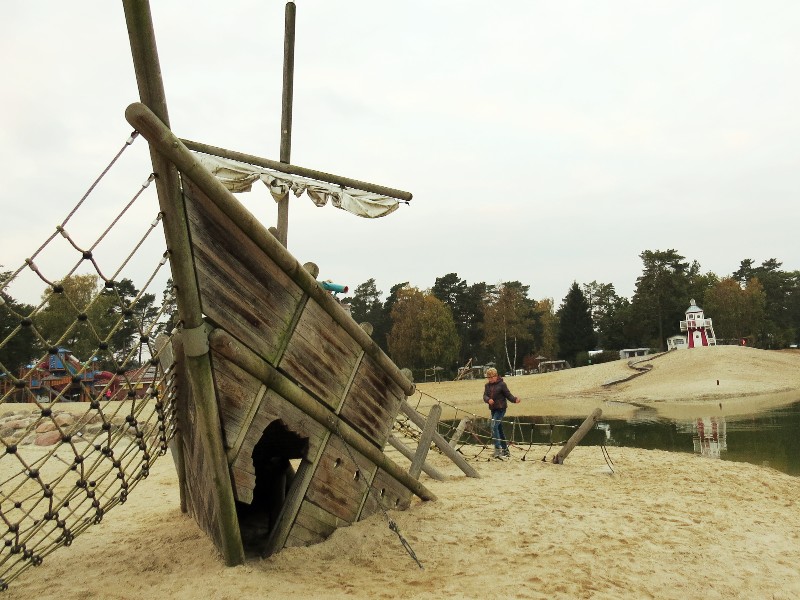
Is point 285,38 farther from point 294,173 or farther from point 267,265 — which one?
point 267,265

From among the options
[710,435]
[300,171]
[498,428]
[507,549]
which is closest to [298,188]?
[300,171]

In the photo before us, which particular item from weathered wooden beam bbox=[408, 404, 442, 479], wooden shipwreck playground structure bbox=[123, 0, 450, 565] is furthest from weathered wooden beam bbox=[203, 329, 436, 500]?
weathered wooden beam bbox=[408, 404, 442, 479]

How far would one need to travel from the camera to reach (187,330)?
404 cm

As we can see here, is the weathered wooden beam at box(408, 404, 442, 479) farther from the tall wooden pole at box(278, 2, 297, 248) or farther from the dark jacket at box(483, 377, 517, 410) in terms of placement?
the tall wooden pole at box(278, 2, 297, 248)

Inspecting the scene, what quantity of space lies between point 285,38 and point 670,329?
6013cm

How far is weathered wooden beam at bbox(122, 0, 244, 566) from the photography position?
11.1 ft

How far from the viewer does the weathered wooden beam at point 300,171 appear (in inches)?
301

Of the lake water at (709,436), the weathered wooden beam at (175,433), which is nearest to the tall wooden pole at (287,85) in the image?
the weathered wooden beam at (175,433)

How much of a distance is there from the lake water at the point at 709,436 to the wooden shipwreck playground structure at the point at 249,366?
5.83 meters

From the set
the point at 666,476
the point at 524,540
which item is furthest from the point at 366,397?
the point at 666,476

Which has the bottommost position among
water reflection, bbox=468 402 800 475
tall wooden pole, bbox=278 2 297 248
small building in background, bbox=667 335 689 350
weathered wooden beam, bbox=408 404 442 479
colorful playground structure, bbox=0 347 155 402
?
water reflection, bbox=468 402 800 475

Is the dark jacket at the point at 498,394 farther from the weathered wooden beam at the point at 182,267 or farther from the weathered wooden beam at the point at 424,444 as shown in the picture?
the weathered wooden beam at the point at 182,267

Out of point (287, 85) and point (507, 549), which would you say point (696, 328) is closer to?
point (287, 85)

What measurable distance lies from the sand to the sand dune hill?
1913 cm
